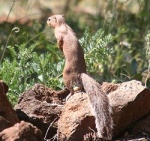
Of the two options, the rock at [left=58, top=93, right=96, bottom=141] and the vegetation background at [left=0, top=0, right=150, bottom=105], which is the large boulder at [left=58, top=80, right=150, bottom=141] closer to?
the rock at [left=58, top=93, right=96, bottom=141]

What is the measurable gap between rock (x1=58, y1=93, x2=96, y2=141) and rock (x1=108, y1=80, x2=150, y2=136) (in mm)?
136

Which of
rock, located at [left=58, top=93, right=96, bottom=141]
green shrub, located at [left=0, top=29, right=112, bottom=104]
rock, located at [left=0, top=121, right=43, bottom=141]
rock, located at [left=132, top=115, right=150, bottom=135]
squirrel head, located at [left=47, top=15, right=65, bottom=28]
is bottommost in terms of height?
rock, located at [left=132, top=115, right=150, bottom=135]

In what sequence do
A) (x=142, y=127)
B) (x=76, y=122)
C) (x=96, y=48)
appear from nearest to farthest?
(x=76, y=122) → (x=142, y=127) → (x=96, y=48)

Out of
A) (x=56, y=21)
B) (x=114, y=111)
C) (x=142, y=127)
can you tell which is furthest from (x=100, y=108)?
(x=56, y=21)

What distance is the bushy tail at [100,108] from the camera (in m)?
3.06

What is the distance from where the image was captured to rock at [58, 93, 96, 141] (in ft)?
10.3

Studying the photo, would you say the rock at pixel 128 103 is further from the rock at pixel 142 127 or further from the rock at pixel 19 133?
the rock at pixel 19 133

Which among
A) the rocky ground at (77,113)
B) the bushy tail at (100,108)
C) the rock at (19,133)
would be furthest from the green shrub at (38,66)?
the rock at (19,133)

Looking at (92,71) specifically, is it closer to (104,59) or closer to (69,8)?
(104,59)

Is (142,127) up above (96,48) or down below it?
below

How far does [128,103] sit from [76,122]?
1.00ft

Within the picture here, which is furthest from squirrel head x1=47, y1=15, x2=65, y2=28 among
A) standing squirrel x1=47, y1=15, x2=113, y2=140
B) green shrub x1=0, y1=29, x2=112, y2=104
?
green shrub x1=0, y1=29, x2=112, y2=104

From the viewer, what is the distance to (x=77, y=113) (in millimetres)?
3193

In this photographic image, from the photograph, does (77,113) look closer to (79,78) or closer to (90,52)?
(79,78)
